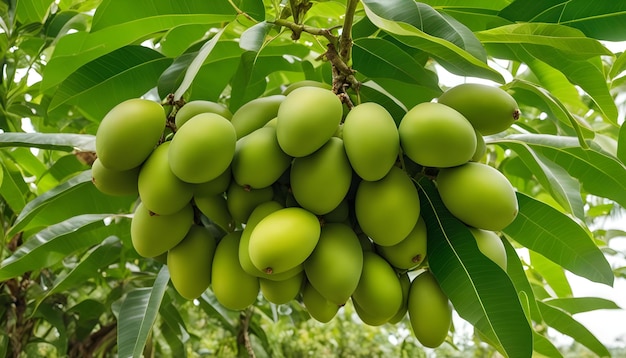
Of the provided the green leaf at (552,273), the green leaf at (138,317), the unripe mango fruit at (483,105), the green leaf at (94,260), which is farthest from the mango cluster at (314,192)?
the green leaf at (552,273)

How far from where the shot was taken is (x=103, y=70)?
3.05ft

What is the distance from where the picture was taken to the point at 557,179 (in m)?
0.95

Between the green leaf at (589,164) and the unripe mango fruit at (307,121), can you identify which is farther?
the green leaf at (589,164)

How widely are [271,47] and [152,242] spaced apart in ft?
1.64

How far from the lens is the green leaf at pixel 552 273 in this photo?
48.5 inches

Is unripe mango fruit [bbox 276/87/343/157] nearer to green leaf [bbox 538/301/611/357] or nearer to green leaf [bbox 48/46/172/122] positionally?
green leaf [bbox 48/46/172/122]

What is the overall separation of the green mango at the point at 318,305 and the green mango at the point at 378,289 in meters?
0.04

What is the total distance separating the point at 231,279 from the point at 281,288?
61 millimetres

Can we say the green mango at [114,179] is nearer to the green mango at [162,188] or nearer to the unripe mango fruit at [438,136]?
the green mango at [162,188]

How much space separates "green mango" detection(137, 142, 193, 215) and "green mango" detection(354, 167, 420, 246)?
8.1 inches

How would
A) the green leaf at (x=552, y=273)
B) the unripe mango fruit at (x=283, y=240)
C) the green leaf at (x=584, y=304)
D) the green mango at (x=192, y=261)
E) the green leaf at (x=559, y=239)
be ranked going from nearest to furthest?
the unripe mango fruit at (x=283, y=240)
the green mango at (x=192, y=261)
the green leaf at (x=559, y=239)
the green leaf at (x=584, y=304)
the green leaf at (x=552, y=273)

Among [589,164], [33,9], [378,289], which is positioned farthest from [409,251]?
[33,9]

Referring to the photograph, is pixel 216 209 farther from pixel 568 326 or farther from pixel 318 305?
pixel 568 326

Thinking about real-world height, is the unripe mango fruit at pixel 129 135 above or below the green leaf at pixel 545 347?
above
